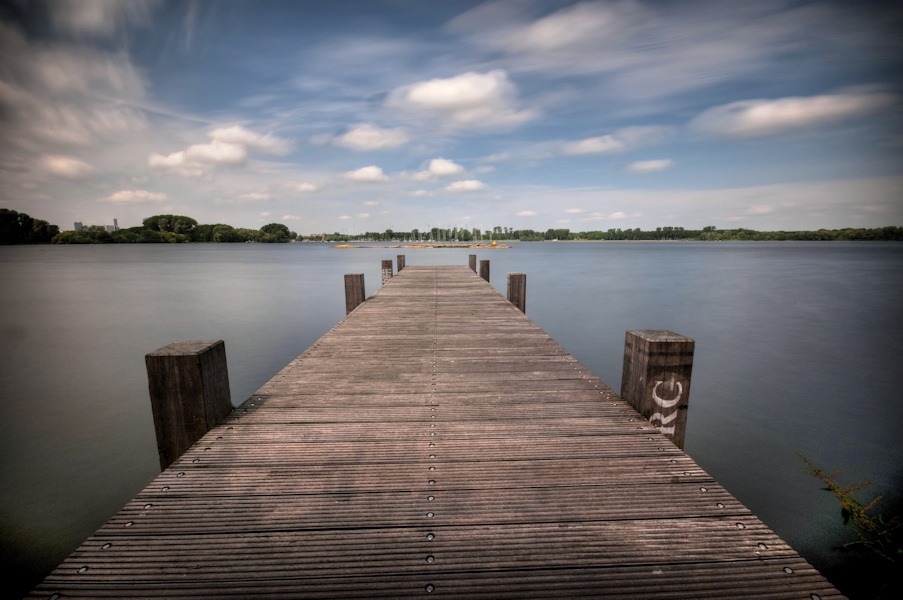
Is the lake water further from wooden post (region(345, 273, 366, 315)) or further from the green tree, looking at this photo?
the green tree

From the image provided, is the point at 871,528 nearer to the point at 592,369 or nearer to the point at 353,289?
the point at 592,369

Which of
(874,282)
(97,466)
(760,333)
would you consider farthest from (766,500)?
(874,282)

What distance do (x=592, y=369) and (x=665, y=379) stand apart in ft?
26.5

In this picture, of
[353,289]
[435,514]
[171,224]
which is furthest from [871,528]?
[171,224]

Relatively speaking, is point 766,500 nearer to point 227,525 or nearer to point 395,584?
point 395,584

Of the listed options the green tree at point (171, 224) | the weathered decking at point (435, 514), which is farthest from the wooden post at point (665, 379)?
the green tree at point (171, 224)

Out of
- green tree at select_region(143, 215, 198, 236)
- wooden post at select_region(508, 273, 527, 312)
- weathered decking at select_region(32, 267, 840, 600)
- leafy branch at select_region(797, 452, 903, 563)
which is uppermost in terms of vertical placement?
green tree at select_region(143, 215, 198, 236)

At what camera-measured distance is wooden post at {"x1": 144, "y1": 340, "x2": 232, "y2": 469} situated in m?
2.66

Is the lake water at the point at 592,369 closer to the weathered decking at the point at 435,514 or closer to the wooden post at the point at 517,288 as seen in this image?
the wooden post at the point at 517,288

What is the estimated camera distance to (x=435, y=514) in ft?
6.60

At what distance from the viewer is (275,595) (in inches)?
61.9

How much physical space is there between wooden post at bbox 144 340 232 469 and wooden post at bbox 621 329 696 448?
122 inches

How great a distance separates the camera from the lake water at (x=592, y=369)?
204 inches

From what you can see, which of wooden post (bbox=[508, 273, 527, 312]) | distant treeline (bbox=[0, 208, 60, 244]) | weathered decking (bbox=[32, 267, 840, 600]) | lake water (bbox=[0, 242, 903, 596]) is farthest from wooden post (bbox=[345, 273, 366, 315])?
distant treeline (bbox=[0, 208, 60, 244])
